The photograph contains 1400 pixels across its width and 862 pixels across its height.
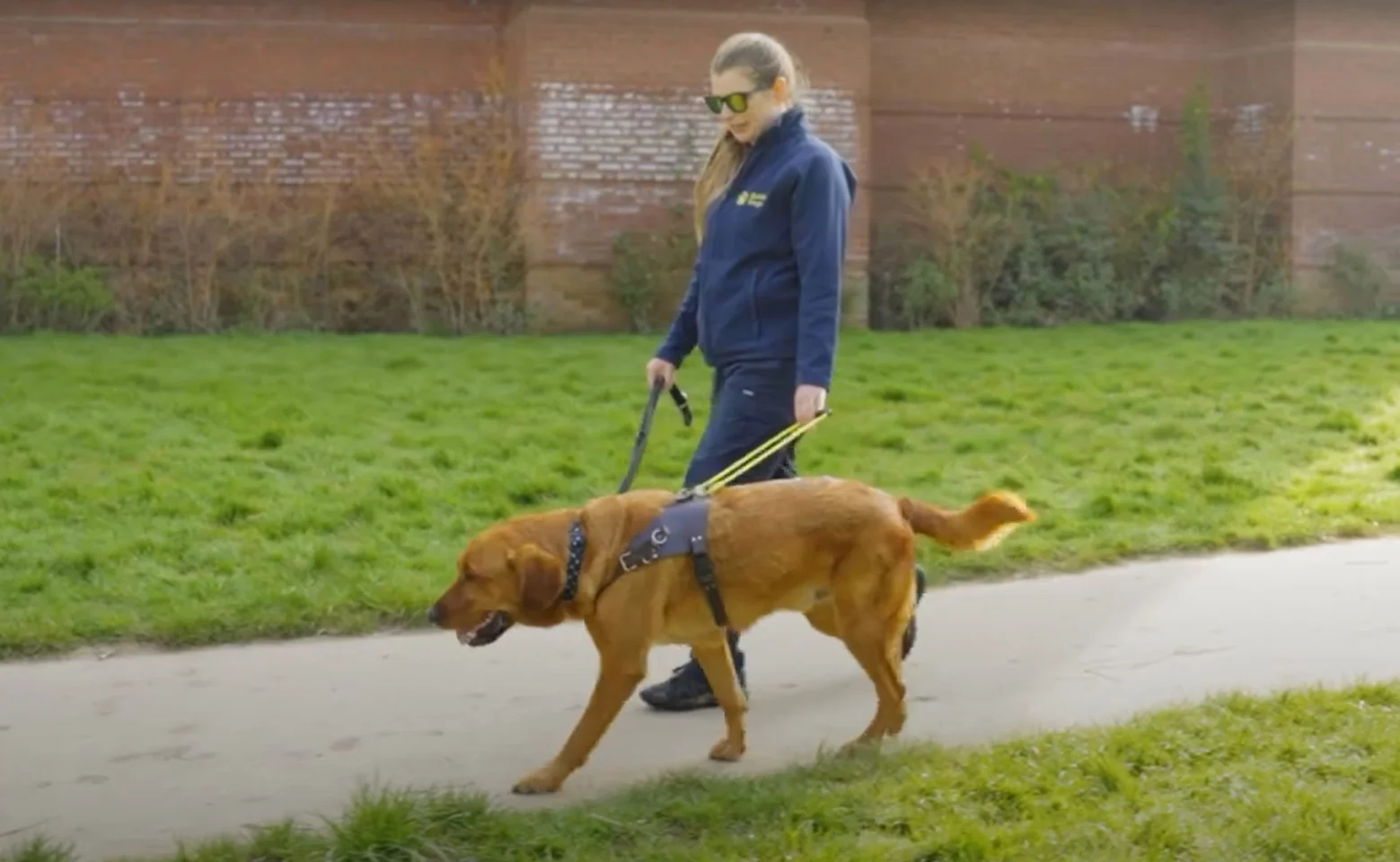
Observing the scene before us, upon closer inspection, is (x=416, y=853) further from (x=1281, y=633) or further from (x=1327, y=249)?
(x=1327, y=249)

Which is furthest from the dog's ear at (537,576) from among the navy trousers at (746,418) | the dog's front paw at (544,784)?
the navy trousers at (746,418)

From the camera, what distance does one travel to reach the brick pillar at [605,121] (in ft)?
63.8

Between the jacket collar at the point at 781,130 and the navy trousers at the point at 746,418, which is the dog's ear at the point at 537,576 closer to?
the navy trousers at the point at 746,418

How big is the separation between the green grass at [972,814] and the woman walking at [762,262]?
1033 millimetres

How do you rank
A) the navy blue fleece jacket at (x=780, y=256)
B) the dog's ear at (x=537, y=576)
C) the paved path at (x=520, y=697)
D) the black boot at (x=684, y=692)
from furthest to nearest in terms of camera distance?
the black boot at (x=684, y=692) → the navy blue fleece jacket at (x=780, y=256) → the paved path at (x=520, y=697) → the dog's ear at (x=537, y=576)

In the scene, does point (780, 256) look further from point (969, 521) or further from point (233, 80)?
point (233, 80)

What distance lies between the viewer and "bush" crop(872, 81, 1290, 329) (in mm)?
20750

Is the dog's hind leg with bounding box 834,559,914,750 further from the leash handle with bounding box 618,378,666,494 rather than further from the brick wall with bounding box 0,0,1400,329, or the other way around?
the brick wall with bounding box 0,0,1400,329

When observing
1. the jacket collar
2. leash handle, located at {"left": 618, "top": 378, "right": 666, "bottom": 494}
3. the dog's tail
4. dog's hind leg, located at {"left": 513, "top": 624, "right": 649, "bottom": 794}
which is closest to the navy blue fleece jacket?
the jacket collar

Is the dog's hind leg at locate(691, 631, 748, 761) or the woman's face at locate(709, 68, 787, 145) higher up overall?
the woman's face at locate(709, 68, 787, 145)

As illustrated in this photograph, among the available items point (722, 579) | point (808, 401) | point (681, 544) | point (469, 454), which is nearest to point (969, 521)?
point (808, 401)

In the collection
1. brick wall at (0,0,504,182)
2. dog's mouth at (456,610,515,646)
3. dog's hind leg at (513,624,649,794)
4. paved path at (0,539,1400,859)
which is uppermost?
brick wall at (0,0,504,182)

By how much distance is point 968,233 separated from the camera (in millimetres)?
20734

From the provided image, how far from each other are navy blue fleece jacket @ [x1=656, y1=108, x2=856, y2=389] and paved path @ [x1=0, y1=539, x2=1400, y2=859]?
3.96 feet
